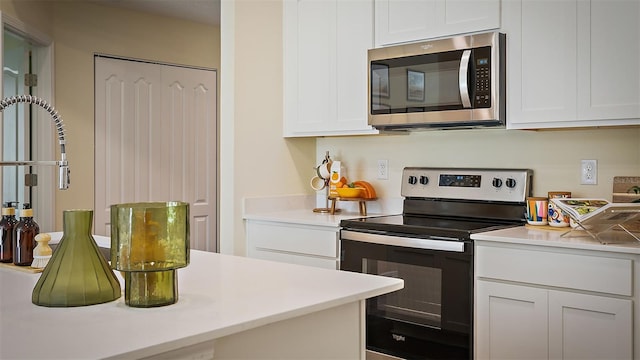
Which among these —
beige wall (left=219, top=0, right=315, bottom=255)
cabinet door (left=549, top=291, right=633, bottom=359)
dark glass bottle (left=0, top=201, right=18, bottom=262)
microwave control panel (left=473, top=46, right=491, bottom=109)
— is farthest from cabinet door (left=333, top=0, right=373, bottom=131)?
dark glass bottle (left=0, top=201, right=18, bottom=262)

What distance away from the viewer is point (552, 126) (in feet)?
9.33

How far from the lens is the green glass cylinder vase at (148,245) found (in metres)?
1.34

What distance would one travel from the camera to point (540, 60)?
2857mm

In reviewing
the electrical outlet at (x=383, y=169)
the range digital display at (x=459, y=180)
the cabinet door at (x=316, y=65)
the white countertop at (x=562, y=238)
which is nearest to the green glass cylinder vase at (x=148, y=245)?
the white countertop at (x=562, y=238)

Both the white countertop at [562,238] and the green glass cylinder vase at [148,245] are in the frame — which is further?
the white countertop at [562,238]

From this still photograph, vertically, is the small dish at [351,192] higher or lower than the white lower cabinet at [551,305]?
higher

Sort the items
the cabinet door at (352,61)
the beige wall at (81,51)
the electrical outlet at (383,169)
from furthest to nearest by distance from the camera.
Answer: the beige wall at (81,51), the electrical outlet at (383,169), the cabinet door at (352,61)

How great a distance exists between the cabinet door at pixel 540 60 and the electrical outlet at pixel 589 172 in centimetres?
35

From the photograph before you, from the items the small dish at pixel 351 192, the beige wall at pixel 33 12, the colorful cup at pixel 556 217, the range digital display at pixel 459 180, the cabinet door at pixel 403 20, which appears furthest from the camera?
the beige wall at pixel 33 12

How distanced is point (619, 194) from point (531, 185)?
18.4 inches

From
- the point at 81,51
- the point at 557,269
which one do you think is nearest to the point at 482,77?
the point at 557,269

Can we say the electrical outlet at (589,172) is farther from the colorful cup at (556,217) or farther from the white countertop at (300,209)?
the white countertop at (300,209)

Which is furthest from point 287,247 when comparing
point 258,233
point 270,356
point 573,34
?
point 270,356

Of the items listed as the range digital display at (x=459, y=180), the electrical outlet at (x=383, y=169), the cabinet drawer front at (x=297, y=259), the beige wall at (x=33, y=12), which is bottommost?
the cabinet drawer front at (x=297, y=259)
